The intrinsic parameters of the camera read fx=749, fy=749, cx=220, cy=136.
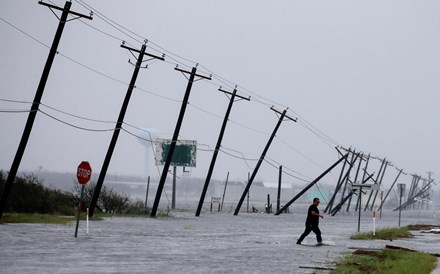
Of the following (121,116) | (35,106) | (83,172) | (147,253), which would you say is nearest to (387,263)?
(147,253)

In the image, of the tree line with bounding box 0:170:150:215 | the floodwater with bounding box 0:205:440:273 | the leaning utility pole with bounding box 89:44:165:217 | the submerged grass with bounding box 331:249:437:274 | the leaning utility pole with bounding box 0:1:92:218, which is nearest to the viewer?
the floodwater with bounding box 0:205:440:273

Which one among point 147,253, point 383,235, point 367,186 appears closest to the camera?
point 147,253

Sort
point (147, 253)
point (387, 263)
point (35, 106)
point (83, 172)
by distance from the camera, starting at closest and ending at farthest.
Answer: point (387, 263)
point (147, 253)
point (83, 172)
point (35, 106)

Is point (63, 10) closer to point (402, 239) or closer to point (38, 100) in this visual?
point (38, 100)

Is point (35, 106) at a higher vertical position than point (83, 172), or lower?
higher

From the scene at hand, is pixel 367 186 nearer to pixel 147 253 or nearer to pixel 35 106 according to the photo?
pixel 35 106

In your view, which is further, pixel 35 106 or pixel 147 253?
pixel 35 106

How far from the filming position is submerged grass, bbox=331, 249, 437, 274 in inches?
712

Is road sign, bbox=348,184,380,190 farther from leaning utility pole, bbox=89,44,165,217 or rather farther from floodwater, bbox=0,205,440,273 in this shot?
leaning utility pole, bbox=89,44,165,217

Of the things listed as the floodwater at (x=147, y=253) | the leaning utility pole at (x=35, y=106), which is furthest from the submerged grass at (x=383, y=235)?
the leaning utility pole at (x=35, y=106)

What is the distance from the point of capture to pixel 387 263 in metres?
20.0

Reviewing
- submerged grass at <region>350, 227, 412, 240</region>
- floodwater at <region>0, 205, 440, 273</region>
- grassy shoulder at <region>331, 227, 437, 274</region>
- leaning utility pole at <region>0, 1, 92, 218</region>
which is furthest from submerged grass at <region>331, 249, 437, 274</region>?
leaning utility pole at <region>0, 1, 92, 218</region>

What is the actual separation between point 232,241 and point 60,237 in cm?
686

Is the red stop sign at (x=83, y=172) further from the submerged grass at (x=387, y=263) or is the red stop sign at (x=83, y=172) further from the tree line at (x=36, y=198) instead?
the tree line at (x=36, y=198)
